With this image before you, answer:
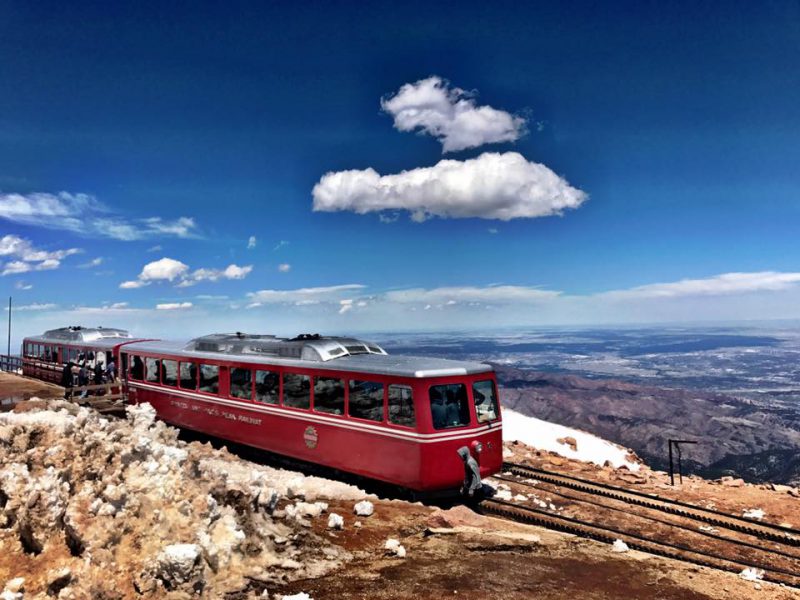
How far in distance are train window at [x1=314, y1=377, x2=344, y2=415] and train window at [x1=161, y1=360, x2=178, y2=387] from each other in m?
7.39

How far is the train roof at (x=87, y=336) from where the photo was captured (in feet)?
84.9

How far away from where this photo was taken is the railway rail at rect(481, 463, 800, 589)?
10.6m

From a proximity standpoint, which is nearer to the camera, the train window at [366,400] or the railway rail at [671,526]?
the railway rail at [671,526]

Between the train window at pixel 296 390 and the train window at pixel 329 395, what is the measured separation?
0.31 metres

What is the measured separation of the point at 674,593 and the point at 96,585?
7816mm

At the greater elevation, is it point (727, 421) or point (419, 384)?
point (419, 384)

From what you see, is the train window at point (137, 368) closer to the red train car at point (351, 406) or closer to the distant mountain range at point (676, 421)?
the red train car at point (351, 406)

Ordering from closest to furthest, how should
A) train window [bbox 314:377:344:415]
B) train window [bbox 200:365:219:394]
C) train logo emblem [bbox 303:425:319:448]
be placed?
train window [bbox 314:377:344:415] → train logo emblem [bbox 303:425:319:448] → train window [bbox 200:365:219:394]

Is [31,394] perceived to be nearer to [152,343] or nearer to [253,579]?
[152,343]

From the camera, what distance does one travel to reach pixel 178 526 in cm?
752

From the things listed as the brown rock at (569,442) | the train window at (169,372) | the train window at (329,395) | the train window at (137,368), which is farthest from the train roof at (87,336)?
the brown rock at (569,442)

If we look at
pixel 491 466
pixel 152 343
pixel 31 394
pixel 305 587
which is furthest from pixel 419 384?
pixel 31 394

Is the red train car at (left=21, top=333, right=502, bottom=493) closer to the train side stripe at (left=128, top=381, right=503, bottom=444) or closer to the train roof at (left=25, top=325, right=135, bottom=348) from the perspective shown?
the train side stripe at (left=128, top=381, right=503, bottom=444)

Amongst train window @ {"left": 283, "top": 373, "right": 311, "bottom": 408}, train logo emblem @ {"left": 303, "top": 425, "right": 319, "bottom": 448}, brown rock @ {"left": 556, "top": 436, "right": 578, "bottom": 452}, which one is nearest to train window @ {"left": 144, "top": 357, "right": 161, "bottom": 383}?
train window @ {"left": 283, "top": 373, "right": 311, "bottom": 408}
